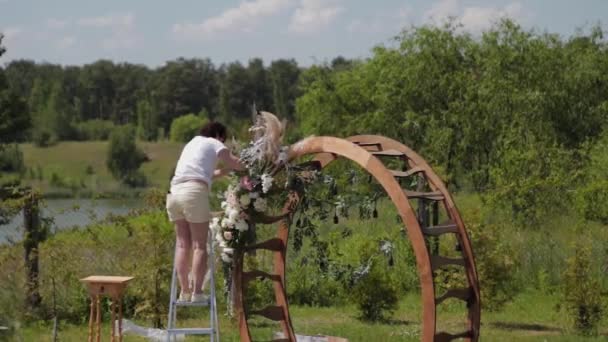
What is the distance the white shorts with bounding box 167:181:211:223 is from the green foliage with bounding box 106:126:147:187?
53.9m

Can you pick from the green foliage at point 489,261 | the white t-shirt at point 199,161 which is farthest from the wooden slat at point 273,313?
the green foliage at point 489,261

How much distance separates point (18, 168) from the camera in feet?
194

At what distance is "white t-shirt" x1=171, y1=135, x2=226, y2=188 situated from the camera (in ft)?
25.6

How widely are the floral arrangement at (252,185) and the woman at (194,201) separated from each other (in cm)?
28

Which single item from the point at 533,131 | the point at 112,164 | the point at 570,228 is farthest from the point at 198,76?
the point at 570,228

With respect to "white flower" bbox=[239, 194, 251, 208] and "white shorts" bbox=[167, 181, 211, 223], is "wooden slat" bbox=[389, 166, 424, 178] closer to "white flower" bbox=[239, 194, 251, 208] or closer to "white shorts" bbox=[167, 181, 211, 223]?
"white flower" bbox=[239, 194, 251, 208]

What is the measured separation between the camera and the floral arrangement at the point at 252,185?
27.0 feet

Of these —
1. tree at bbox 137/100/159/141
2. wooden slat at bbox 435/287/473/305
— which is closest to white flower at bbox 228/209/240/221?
wooden slat at bbox 435/287/473/305

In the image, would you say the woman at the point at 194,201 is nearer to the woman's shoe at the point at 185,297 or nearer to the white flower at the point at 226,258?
the woman's shoe at the point at 185,297

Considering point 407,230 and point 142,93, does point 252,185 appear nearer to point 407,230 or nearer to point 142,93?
point 407,230

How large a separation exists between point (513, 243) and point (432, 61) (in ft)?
51.9

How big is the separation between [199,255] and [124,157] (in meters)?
59.0

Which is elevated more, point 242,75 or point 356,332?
point 242,75

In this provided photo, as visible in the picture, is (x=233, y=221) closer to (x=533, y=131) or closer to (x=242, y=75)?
(x=533, y=131)
